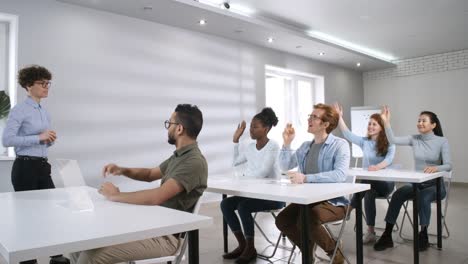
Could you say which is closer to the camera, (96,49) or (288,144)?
(288,144)

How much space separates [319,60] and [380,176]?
17.3ft

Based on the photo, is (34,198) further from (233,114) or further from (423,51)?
(423,51)

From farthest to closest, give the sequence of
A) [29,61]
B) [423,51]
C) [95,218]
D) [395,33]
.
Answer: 1. [423,51]
2. [395,33]
3. [29,61]
4. [95,218]

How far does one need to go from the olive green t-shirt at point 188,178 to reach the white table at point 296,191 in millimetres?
394

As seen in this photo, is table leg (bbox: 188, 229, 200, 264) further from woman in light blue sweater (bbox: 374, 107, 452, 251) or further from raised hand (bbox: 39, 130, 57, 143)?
woman in light blue sweater (bbox: 374, 107, 452, 251)

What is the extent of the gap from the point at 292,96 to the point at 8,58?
5090 mm

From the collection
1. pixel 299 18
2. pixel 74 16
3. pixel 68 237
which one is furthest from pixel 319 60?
pixel 68 237

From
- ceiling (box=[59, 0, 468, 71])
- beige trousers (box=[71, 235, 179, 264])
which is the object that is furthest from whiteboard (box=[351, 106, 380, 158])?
beige trousers (box=[71, 235, 179, 264])

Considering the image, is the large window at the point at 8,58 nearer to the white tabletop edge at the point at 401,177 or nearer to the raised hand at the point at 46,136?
the raised hand at the point at 46,136

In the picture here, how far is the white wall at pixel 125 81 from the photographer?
404cm

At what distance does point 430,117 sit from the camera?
3.47 m

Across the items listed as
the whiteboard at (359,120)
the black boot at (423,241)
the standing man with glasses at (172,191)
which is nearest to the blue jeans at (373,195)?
the black boot at (423,241)

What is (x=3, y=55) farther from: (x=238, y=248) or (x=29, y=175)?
(x=238, y=248)

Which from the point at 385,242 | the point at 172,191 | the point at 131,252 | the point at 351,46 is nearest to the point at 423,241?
the point at 385,242
